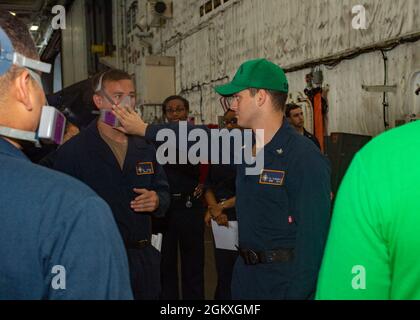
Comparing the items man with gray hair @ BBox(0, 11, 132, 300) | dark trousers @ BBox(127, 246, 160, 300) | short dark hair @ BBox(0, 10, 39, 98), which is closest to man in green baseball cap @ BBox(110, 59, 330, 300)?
dark trousers @ BBox(127, 246, 160, 300)

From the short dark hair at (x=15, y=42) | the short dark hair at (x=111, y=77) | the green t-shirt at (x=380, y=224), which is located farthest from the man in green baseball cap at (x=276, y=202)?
the short dark hair at (x=15, y=42)

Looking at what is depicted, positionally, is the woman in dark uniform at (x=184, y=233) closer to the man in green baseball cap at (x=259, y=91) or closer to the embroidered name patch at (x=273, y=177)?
the man in green baseball cap at (x=259, y=91)

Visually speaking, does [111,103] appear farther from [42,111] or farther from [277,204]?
[42,111]

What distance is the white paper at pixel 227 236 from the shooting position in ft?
12.0

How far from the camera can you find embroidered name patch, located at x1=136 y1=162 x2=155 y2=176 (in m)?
2.91

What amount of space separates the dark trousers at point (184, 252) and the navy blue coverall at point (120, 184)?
1393 mm

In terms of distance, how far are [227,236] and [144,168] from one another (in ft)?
3.63

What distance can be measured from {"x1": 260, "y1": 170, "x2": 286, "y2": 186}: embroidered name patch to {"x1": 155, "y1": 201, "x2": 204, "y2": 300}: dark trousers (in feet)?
7.13

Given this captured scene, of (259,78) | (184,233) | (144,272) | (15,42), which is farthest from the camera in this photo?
(184,233)

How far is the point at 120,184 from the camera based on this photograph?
110 inches

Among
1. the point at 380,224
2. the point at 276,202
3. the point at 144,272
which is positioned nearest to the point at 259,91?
the point at 276,202

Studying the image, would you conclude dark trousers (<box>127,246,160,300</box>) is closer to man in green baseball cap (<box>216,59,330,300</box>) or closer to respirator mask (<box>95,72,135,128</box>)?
man in green baseball cap (<box>216,59,330,300</box>)

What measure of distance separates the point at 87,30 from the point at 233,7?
866cm
